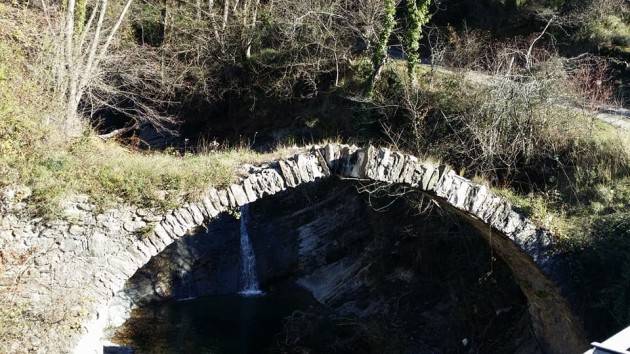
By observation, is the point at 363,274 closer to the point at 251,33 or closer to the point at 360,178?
the point at 360,178

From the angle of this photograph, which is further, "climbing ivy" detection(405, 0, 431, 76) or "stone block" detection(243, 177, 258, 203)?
"climbing ivy" detection(405, 0, 431, 76)

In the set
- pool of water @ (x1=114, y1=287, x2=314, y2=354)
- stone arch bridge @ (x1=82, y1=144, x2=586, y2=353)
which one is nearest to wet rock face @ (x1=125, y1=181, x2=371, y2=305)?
pool of water @ (x1=114, y1=287, x2=314, y2=354)

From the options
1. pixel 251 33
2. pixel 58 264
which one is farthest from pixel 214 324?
pixel 251 33

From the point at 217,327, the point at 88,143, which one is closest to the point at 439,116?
the point at 217,327

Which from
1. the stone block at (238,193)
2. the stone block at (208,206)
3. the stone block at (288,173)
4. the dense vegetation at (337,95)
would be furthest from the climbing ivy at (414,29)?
the stone block at (208,206)

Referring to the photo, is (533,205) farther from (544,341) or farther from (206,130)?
(206,130)

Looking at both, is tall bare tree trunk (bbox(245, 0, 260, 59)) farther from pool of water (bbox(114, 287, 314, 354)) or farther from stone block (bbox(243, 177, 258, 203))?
stone block (bbox(243, 177, 258, 203))

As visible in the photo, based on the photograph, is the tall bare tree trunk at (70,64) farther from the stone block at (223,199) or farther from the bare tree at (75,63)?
the stone block at (223,199)
